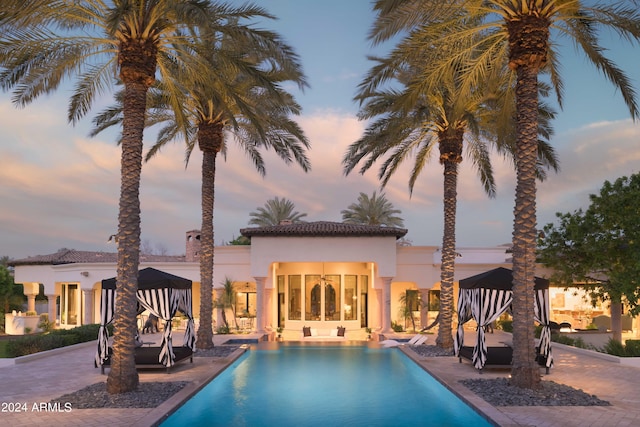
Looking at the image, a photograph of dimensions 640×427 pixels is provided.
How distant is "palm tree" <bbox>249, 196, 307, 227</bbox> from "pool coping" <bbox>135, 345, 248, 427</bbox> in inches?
1401

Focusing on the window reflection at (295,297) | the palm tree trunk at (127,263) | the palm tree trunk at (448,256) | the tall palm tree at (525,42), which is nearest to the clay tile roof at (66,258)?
the window reflection at (295,297)

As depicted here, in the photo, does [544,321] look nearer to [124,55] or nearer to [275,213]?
[124,55]

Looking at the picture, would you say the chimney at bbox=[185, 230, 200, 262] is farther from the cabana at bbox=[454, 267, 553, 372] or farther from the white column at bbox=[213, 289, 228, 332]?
the cabana at bbox=[454, 267, 553, 372]

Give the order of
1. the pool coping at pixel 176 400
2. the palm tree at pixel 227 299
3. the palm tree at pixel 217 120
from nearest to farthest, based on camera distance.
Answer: the pool coping at pixel 176 400, the palm tree at pixel 217 120, the palm tree at pixel 227 299

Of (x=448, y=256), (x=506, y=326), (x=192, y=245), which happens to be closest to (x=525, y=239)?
(x=448, y=256)

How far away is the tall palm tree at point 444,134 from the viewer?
1756 centimetres

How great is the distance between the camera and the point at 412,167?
22.7 meters

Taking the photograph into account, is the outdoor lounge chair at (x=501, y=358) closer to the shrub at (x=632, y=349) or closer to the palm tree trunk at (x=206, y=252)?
the shrub at (x=632, y=349)

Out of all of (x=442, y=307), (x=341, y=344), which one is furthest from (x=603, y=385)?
(x=341, y=344)

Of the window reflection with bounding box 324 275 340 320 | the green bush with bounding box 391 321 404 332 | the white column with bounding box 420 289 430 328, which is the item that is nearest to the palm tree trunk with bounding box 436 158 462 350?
the green bush with bounding box 391 321 404 332

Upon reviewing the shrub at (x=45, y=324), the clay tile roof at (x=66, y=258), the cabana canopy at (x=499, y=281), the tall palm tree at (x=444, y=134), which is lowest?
the shrub at (x=45, y=324)

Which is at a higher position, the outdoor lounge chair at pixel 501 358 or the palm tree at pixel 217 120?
the palm tree at pixel 217 120

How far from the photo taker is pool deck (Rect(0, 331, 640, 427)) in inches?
378

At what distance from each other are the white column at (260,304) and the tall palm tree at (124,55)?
14578 mm
